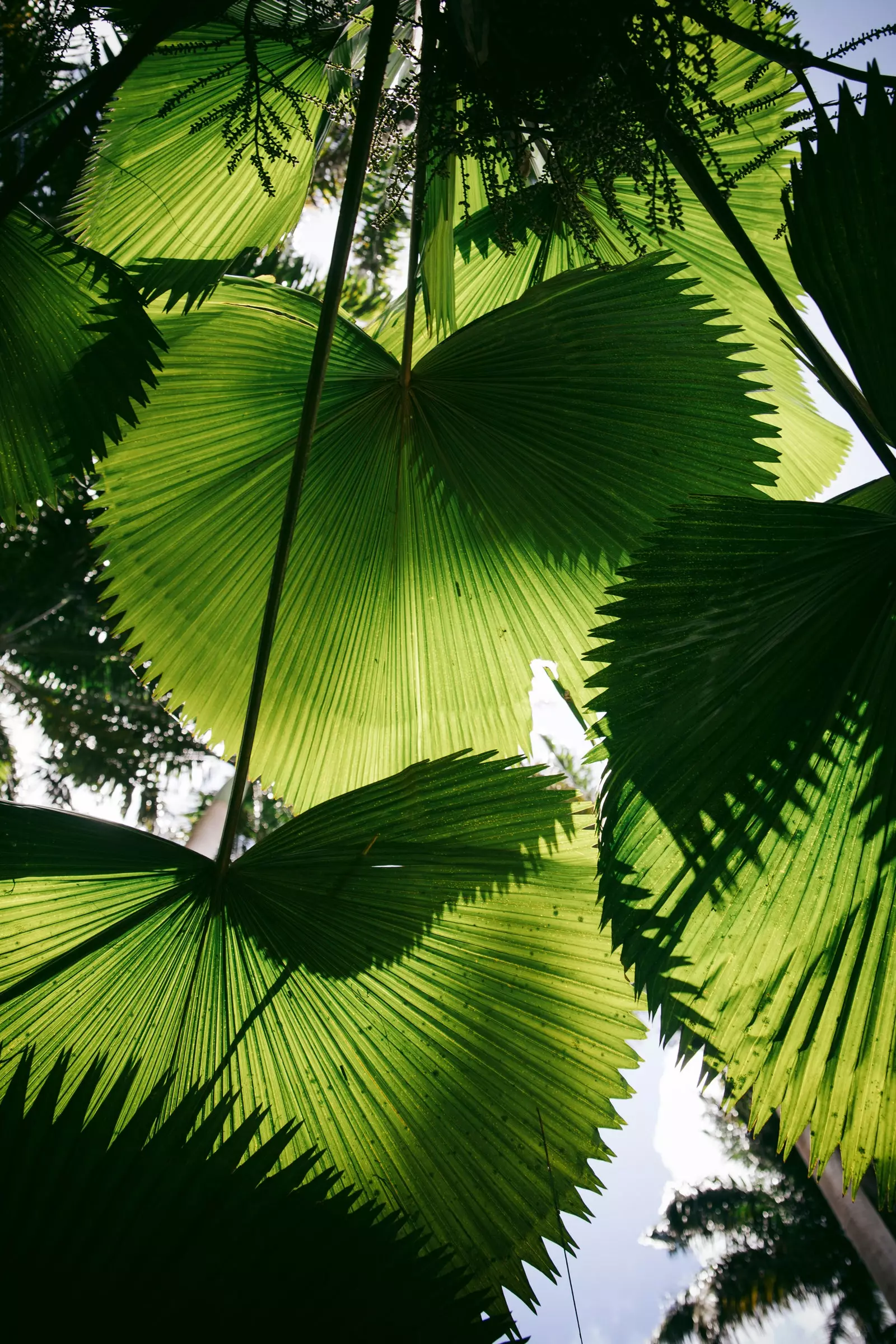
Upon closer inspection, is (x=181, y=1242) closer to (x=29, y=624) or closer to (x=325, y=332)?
(x=325, y=332)

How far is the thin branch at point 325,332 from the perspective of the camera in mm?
967

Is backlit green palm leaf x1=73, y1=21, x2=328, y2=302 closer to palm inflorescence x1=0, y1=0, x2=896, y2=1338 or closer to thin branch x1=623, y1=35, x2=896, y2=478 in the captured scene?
palm inflorescence x1=0, y1=0, x2=896, y2=1338

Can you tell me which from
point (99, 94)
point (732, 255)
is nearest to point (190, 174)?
point (99, 94)

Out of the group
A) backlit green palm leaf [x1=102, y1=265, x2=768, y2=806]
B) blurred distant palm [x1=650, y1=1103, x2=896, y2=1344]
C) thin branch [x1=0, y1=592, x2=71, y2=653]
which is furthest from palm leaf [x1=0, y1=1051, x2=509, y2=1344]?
blurred distant palm [x1=650, y1=1103, x2=896, y2=1344]

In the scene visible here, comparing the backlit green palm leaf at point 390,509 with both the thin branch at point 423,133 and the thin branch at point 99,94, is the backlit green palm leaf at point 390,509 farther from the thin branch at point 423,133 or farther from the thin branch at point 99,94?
the thin branch at point 99,94

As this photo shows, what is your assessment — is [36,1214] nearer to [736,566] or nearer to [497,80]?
[736,566]

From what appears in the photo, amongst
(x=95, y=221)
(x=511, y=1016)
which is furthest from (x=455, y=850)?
(x=95, y=221)

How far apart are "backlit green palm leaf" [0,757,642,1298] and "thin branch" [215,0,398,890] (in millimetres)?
128

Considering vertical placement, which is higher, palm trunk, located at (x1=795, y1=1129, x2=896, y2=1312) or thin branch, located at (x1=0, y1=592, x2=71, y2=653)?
thin branch, located at (x1=0, y1=592, x2=71, y2=653)

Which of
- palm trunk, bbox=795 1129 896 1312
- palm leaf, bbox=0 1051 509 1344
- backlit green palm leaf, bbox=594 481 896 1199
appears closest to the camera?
palm leaf, bbox=0 1051 509 1344

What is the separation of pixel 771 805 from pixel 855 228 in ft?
1.93

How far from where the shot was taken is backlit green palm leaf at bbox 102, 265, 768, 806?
3.77ft

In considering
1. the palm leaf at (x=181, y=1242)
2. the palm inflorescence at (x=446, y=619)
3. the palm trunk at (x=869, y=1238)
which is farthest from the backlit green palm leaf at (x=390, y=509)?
the palm trunk at (x=869, y=1238)

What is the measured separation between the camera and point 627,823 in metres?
0.88
